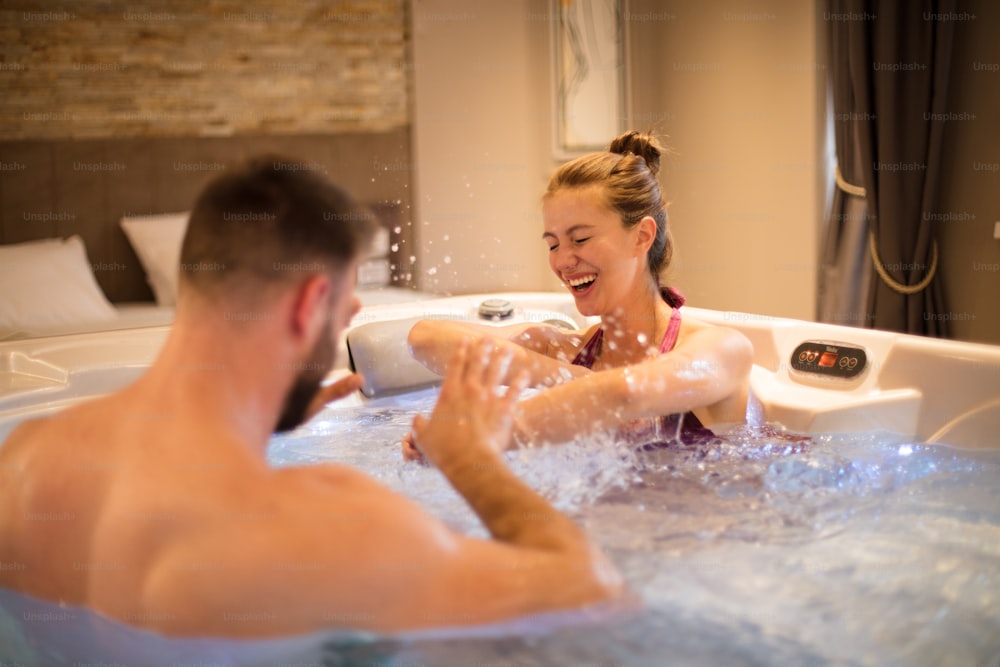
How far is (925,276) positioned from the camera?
131 inches

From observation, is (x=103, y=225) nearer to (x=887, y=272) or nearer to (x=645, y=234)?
(x=645, y=234)

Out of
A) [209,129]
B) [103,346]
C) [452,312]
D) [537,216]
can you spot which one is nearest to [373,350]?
[452,312]

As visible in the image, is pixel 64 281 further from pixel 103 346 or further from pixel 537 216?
pixel 537 216

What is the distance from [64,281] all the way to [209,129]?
101cm

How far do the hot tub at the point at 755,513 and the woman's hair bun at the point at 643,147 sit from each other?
566 millimetres

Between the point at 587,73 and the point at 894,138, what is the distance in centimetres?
149

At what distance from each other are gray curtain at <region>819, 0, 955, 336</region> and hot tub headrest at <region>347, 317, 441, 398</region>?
1861 mm

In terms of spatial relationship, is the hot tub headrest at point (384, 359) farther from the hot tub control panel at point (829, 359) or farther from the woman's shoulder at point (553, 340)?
A: the hot tub control panel at point (829, 359)

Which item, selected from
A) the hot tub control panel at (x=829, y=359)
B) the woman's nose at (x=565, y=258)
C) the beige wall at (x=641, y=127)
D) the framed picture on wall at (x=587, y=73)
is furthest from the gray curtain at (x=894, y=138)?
the woman's nose at (x=565, y=258)

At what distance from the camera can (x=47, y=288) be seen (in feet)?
10.1

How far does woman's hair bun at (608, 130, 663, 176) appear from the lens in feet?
6.64

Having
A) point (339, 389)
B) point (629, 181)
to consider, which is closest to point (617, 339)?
point (629, 181)

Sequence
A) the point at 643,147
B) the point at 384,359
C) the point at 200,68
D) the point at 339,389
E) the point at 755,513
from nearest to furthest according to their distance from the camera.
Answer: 1. the point at 339,389
2. the point at 755,513
3. the point at 643,147
4. the point at 384,359
5. the point at 200,68

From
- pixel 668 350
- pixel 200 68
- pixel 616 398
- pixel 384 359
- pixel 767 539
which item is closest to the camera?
pixel 767 539
